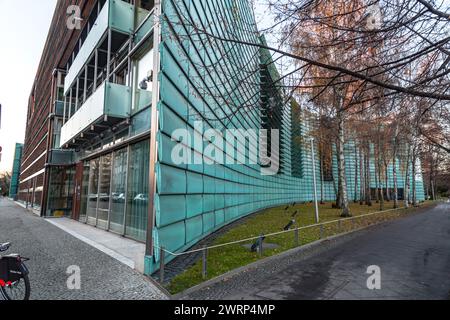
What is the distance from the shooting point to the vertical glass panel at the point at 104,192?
12.2 m

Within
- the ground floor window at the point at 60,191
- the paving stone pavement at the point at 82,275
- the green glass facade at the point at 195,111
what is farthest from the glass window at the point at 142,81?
the ground floor window at the point at 60,191

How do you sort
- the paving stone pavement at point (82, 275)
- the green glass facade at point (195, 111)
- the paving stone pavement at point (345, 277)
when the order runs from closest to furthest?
the paving stone pavement at point (82, 275), the paving stone pavement at point (345, 277), the green glass facade at point (195, 111)

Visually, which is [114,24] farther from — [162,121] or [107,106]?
[162,121]

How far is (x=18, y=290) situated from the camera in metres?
4.66

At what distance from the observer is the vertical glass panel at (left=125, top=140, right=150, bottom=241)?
29.9 feet

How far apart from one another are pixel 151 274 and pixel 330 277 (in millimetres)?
3477

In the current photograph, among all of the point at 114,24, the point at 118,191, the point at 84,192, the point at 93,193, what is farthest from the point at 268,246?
the point at 84,192

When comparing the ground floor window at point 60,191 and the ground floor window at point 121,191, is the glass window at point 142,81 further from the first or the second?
the ground floor window at point 60,191

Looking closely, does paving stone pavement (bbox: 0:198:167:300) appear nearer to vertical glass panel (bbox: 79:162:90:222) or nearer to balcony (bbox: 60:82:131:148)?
balcony (bbox: 60:82:131:148)

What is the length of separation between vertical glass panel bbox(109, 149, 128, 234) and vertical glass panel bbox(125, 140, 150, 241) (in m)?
0.54

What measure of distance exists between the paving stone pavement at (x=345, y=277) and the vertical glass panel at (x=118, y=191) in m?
5.79

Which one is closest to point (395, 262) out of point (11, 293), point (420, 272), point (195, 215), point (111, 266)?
point (420, 272)

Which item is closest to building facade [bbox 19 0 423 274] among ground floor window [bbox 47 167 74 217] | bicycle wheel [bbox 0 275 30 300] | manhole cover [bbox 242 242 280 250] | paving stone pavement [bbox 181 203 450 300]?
ground floor window [bbox 47 167 74 217]

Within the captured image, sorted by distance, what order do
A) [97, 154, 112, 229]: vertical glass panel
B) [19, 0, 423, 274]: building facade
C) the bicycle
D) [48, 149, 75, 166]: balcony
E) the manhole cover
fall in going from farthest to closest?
[48, 149, 75, 166]: balcony < [97, 154, 112, 229]: vertical glass panel < the manhole cover < [19, 0, 423, 274]: building facade < the bicycle
